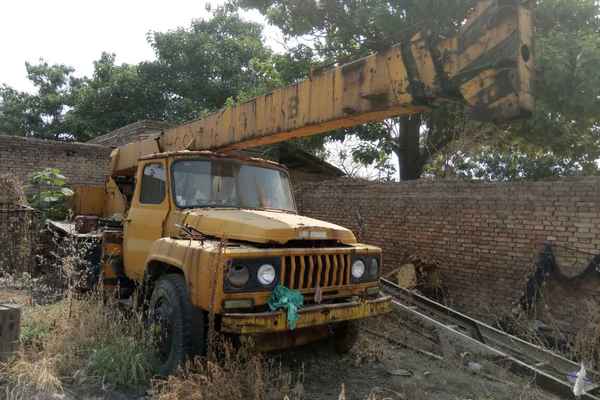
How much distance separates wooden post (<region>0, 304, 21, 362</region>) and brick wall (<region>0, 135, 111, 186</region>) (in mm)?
8508

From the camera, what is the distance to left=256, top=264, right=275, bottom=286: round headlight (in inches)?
148

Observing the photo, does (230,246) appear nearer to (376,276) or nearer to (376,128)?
(376,276)

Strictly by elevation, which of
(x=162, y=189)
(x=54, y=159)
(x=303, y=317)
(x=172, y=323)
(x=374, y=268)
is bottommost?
(x=172, y=323)

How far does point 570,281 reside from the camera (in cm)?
658

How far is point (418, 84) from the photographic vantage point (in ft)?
13.2

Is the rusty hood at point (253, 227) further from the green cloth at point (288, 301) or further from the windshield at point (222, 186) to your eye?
the green cloth at point (288, 301)

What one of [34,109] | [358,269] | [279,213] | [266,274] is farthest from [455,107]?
[34,109]

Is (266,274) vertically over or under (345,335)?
over

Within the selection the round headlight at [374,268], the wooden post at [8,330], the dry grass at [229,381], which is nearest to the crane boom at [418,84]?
the round headlight at [374,268]

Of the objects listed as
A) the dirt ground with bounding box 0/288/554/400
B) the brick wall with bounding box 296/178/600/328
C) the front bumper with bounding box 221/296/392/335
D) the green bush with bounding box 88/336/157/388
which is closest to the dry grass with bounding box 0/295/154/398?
the green bush with bounding box 88/336/157/388

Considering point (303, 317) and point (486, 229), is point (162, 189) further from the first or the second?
point (486, 229)

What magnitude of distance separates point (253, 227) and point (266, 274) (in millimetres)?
471

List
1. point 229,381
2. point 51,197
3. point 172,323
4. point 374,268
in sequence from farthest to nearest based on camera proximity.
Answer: point 51,197 < point 374,268 < point 172,323 < point 229,381

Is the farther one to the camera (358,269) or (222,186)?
(222,186)
